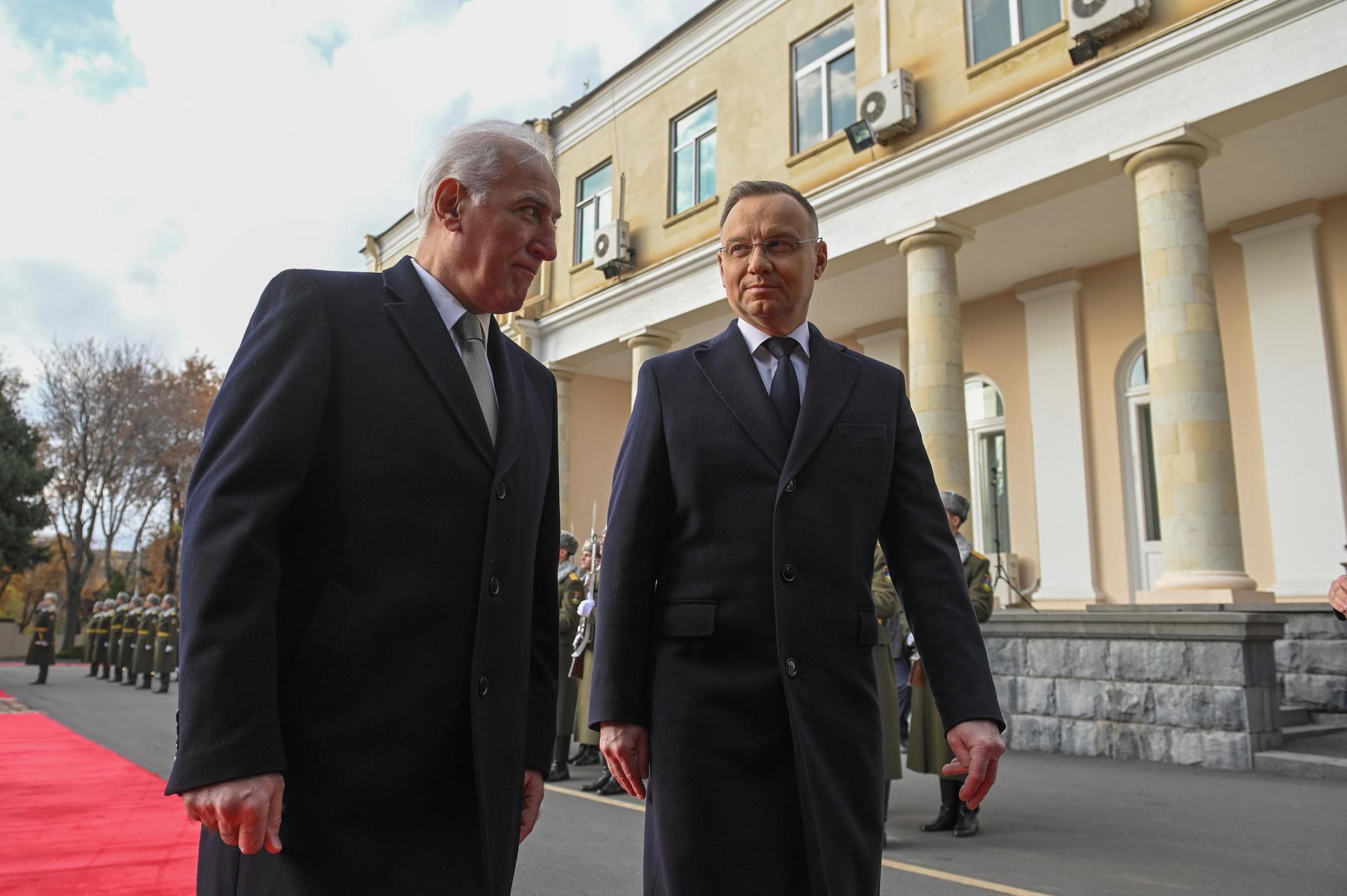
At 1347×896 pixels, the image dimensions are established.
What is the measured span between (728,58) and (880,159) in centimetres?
510

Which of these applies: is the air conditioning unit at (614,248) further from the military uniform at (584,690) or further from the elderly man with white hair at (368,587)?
the elderly man with white hair at (368,587)

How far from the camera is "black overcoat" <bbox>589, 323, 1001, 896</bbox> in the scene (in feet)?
7.01

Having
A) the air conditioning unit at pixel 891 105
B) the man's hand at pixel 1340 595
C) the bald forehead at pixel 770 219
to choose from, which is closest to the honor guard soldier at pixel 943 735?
the man's hand at pixel 1340 595

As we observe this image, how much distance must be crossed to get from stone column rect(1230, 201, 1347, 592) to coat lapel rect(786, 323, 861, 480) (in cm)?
1246

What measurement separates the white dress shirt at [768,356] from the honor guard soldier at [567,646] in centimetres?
633

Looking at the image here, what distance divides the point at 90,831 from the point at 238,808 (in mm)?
5516

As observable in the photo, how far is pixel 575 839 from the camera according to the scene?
598 centimetres

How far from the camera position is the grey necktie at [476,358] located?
6.93 ft

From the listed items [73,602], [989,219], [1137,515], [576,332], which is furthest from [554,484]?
[73,602]

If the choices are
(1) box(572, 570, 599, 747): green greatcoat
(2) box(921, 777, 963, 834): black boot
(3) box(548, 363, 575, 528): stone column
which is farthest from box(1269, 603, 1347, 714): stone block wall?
(3) box(548, 363, 575, 528): stone column

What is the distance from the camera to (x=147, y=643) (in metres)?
20.7

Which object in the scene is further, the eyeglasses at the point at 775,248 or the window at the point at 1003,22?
the window at the point at 1003,22

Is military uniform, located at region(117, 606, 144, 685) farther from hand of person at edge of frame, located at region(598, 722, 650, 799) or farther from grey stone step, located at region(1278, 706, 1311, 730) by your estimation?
hand of person at edge of frame, located at region(598, 722, 650, 799)

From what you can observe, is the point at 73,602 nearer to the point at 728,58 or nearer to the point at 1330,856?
the point at 728,58
